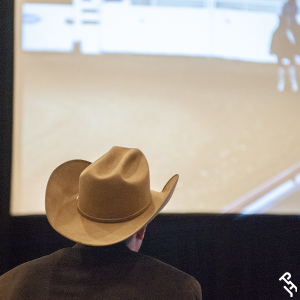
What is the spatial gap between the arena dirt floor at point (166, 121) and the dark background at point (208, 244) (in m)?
0.10

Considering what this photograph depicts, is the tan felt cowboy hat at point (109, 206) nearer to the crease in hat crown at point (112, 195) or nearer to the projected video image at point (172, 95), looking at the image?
the crease in hat crown at point (112, 195)

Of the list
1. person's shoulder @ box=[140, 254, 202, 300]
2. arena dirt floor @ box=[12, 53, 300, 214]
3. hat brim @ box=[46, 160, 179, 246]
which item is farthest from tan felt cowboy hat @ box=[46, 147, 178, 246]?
arena dirt floor @ box=[12, 53, 300, 214]

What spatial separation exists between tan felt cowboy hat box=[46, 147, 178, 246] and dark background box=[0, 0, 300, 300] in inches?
37.8

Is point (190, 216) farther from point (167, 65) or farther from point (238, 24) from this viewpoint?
point (238, 24)

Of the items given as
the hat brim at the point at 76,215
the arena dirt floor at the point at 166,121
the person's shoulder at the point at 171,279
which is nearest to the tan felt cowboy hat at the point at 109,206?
the hat brim at the point at 76,215

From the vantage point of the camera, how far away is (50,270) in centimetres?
77

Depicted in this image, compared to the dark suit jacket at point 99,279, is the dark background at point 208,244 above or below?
below

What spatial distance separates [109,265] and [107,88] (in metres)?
1.28

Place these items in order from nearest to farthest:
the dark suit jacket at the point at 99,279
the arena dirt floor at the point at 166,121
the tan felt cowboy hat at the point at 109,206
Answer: the dark suit jacket at the point at 99,279 < the tan felt cowboy hat at the point at 109,206 < the arena dirt floor at the point at 166,121

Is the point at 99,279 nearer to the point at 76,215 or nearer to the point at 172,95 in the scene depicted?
the point at 76,215

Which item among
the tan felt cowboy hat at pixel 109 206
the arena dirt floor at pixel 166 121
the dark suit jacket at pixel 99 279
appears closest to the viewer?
the dark suit jacket at pixel 99 279

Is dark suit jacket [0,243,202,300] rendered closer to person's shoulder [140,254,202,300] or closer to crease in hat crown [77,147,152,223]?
person's shoulder [140,254,202,300]

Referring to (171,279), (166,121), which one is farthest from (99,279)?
(166,121)

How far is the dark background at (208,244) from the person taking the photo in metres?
1.83
